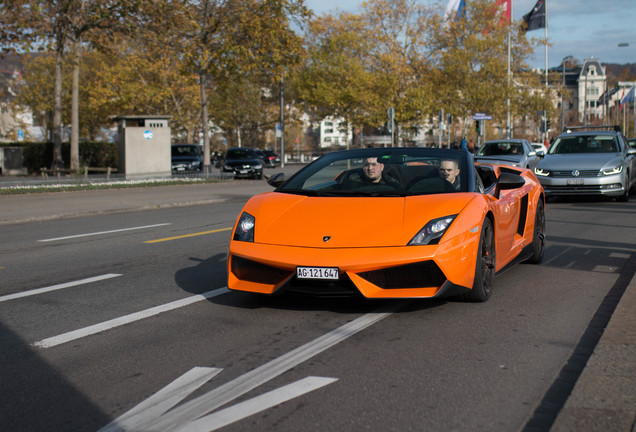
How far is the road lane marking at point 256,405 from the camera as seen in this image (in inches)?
137

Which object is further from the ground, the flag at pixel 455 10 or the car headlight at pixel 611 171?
the flag at pixel 455 10

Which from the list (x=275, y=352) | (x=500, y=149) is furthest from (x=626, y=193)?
(x=275, y=352)

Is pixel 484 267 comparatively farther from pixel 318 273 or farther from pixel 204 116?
pixel 204 116

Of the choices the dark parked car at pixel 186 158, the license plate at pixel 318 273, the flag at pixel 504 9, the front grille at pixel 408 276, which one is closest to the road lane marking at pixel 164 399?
the license plate at pixel 318 273

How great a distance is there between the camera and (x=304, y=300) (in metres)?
6.35

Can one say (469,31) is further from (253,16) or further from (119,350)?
(119,350)

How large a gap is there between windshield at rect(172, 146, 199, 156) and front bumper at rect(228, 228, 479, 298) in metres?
36.6

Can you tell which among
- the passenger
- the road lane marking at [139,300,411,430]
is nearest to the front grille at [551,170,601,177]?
the passenger

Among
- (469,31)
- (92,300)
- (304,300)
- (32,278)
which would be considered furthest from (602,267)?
(469,31)

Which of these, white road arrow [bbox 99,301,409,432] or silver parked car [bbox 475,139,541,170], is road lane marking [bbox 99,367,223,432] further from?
silver parked car [bbox 475,139,541,170]

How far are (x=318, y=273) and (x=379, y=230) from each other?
0.59m

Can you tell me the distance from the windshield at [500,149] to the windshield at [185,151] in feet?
66.8

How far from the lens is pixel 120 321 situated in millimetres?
5684

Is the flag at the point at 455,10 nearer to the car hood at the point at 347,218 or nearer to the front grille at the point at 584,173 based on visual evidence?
the front grille at the point at 584,173
